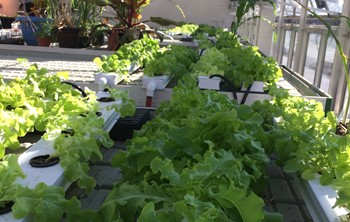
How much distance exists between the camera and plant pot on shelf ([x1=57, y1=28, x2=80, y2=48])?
393 centimetres

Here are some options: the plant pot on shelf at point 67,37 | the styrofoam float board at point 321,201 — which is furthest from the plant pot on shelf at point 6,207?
the plant pot on shelf at point 67,37

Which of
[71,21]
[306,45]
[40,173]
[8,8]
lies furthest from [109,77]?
[8,8]

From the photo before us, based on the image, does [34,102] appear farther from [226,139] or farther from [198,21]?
[198,21]

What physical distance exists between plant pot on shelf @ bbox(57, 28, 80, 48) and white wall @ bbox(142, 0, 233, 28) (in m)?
7.55

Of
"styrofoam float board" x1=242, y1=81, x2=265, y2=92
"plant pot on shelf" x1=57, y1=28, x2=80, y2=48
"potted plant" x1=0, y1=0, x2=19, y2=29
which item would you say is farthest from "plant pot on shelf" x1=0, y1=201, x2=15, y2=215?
"potted plant" x1=0, y1=0, x2=19, y2=29

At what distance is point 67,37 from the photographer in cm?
394

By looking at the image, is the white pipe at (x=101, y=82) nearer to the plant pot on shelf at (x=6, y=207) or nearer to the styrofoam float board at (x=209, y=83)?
the styrofoam float board at (x=209, y=83)

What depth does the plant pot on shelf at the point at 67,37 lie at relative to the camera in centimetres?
393

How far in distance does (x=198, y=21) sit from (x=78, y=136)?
11002 mm

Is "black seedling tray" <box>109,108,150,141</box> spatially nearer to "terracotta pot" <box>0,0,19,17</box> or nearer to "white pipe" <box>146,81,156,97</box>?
"white pipe" <box>146,81,156,97</box>

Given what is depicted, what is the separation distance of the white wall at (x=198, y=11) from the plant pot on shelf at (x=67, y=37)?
755 centimetres

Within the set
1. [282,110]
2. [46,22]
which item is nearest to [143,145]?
[282,110]

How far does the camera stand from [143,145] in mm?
909

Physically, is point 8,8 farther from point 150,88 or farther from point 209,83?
point 209,83
